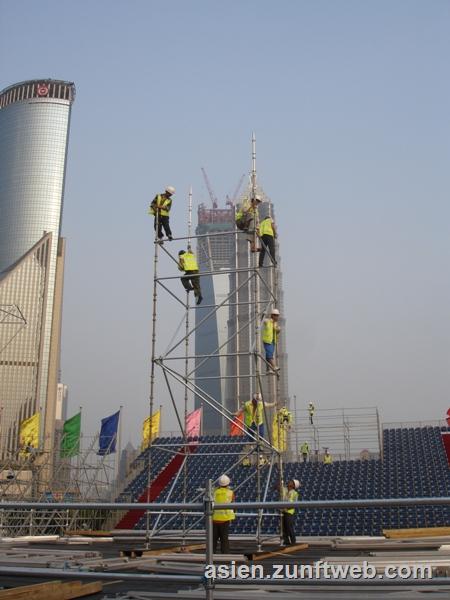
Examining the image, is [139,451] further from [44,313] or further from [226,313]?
[226,313]

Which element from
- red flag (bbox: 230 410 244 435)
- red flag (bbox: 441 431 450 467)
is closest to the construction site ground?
red flag (bbox: 230 410 244 435)

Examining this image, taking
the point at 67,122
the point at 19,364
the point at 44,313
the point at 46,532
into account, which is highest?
the point at 67,122

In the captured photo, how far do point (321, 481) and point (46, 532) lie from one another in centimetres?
1488

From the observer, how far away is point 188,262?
15.9m

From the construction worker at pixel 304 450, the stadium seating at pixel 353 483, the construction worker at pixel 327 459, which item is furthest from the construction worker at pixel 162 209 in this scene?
the construction worker at pixel 304 450

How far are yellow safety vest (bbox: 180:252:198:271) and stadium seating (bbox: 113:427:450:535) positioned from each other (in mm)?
9162

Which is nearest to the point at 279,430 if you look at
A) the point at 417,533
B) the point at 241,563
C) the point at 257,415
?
the point at 257,415

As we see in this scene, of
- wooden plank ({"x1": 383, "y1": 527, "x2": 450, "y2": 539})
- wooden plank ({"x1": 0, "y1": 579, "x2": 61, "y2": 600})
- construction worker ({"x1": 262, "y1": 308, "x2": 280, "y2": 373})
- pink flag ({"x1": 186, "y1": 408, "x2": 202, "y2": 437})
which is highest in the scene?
pink flag ({"x1": 186, "y1": 408, "x2": 202, "y2": 437})

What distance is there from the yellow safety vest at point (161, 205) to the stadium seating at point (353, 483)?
10.3 metres

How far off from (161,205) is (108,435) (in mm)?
27557

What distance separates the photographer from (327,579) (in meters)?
4.68

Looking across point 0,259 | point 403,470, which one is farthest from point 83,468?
point 0,259

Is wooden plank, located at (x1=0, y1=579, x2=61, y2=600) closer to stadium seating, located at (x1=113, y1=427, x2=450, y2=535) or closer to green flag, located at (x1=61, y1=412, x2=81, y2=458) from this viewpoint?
stadium seating, located at (x1=113, y1=427, x2=450, y2=535)

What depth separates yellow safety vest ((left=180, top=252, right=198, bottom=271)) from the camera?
15.8 metres
